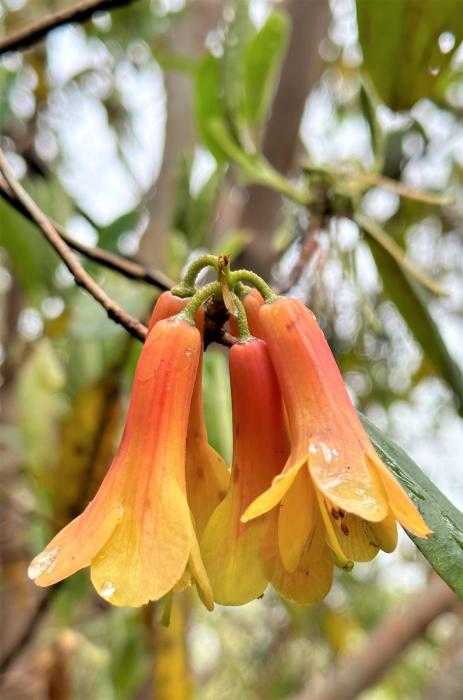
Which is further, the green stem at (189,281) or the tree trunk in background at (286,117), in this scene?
the tree trunk in background at (286,117)

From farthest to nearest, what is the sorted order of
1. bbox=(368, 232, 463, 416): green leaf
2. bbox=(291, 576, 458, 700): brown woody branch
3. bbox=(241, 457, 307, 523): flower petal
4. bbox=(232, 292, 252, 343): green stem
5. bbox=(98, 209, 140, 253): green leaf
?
bbox=(291, 576, 458, 700): brown woody branch
bbox=(98, 209, 140, 253): green leaf
bbox=(368, 232, 463, 416): green leaf
bbox=(232, 292, 252, 343): green stem
bbox=(241, 457, 307, 523): flower petal

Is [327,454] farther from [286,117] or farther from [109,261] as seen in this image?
[286,117]

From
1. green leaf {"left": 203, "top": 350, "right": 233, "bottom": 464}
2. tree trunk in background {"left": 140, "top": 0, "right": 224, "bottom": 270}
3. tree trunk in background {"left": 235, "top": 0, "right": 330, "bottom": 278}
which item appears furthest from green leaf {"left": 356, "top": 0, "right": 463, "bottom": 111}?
tree trunk in background {"left": 140, "top": 0, "right": 224, "bottom": 270}

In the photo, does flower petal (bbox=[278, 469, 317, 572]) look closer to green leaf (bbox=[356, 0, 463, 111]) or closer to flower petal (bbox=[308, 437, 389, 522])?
flower petal (bbox=[308, 437, 389, 522])

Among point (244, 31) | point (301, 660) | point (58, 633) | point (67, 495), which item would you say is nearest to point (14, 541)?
point (58, 633)

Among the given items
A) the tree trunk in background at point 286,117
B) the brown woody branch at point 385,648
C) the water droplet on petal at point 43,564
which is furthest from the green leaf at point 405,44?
the brown woody branch at point 385,648

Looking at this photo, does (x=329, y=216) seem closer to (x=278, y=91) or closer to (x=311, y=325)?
(x=311, y=325)

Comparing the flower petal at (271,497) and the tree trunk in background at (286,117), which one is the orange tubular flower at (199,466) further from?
the tree trunk in background at (286,117)

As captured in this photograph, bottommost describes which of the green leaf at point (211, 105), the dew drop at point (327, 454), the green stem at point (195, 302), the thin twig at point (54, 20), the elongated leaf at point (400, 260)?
the dew drop at point (327, 454)
